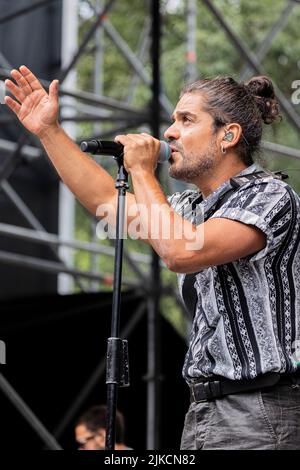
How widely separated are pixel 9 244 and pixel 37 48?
1423 mm

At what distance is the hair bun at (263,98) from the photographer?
2.96 meters

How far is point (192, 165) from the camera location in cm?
281

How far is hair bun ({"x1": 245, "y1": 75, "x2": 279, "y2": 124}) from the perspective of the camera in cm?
296

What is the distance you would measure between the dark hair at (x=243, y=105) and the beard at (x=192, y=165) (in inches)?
4.1

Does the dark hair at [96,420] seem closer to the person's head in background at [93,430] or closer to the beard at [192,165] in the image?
the person's head in background at [93,430]

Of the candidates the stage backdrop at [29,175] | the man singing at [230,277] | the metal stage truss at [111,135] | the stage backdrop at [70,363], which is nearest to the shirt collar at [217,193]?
the man singing at [230,277]

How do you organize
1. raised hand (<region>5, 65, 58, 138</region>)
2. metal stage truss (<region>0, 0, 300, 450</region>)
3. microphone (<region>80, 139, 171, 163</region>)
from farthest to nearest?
1. metal stage truss (<region>0, 0, 300, 450</region>)
2. raised hand (<region>5, 65, 58, 138</region>)
3. microphone (<region>80, 139, 171, 163</region>)

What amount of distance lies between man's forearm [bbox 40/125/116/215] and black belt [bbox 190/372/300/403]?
2.57ft

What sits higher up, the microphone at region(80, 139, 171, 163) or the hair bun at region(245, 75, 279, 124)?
the hair bun at region(245, 75, 279, 124)

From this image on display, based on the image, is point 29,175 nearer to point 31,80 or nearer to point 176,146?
point 31,80

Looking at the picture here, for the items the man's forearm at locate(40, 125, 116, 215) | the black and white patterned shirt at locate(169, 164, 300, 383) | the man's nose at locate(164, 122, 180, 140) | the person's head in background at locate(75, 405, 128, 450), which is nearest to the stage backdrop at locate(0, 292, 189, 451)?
the person's head in background at locate(75, 405, 128, 450)

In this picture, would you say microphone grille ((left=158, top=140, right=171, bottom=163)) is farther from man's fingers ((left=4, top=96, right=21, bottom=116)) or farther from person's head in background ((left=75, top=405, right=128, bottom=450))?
person's head in background ((left=75, top=405, right=128, bottom=450))

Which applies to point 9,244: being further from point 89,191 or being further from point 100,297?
point 89,191

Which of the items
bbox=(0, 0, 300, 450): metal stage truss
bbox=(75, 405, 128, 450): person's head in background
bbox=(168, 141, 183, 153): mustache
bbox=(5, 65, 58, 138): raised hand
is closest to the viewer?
bbox=(168, 141, 183, 153): mustache
